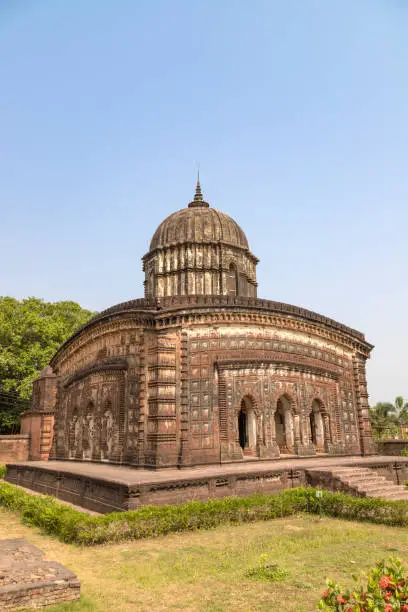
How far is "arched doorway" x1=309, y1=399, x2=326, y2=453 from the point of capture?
64.5ft

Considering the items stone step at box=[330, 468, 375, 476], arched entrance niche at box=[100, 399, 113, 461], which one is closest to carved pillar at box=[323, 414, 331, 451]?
stone step at box=[330, 468, 375, 476]

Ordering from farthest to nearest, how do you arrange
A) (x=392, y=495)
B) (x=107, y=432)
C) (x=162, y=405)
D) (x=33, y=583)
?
(x=107, y=432)
(x=162, y=405)
(x=392, y=495)
(x=33, y=583)

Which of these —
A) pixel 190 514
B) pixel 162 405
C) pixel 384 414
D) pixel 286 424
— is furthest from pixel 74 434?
pixel 384 414

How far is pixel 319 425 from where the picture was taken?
65.1 ft

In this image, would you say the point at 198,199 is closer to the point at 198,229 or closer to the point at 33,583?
the point at 198,229

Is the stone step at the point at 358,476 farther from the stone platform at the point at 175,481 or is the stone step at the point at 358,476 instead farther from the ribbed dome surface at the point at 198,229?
the ribbed dome surface at the point at 198,229

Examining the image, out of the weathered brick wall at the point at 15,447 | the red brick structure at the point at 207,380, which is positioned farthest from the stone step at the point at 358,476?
the weathered brick wall at the point at 15,447

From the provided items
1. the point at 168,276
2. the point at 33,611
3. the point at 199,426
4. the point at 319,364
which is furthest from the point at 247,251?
the point at 33,611

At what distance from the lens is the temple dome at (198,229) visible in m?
23.9

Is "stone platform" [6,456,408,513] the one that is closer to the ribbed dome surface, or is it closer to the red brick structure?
the red brick structure

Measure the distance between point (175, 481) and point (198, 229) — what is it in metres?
14.4

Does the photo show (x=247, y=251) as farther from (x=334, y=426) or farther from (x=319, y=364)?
(x=334, y=426)

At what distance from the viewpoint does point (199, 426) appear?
16.1 m

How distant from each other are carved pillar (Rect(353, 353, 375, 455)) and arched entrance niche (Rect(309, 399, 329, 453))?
8.15 ft
